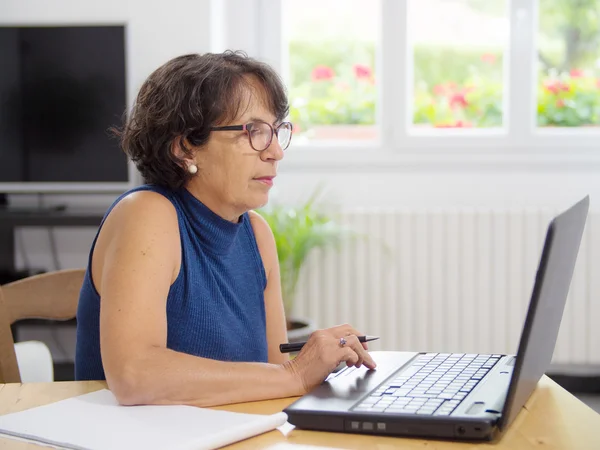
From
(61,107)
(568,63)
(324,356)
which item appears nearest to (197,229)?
(324,356)

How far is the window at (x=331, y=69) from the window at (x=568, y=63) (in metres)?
0.73

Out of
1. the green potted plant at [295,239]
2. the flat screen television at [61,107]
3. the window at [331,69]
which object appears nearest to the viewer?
the green potted plant at [295,239]

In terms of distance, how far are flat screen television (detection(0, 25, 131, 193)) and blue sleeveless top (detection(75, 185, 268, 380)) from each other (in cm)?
204

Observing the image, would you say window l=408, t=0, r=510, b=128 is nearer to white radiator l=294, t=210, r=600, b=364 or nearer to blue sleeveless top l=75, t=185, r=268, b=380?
white radiator l=294, t=210, r=600, b=364

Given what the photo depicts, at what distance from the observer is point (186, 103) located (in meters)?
1.40

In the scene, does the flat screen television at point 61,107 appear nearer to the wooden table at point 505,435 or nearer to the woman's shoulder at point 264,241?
the woman's shoulder at point 264,241

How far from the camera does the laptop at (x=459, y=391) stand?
895mm

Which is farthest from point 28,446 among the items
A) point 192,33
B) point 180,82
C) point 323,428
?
point 192,33

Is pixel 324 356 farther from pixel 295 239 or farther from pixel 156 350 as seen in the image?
pixel 295 239

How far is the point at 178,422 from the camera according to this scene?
1000 millimetres

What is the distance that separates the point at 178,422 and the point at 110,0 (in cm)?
286

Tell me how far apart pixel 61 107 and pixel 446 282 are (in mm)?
1721

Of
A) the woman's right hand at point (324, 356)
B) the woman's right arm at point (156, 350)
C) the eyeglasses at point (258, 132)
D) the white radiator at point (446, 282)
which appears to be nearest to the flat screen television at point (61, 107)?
the white radiator at point (446, 282)

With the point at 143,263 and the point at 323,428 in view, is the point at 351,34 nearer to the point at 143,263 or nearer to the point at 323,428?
the point at 143,263
